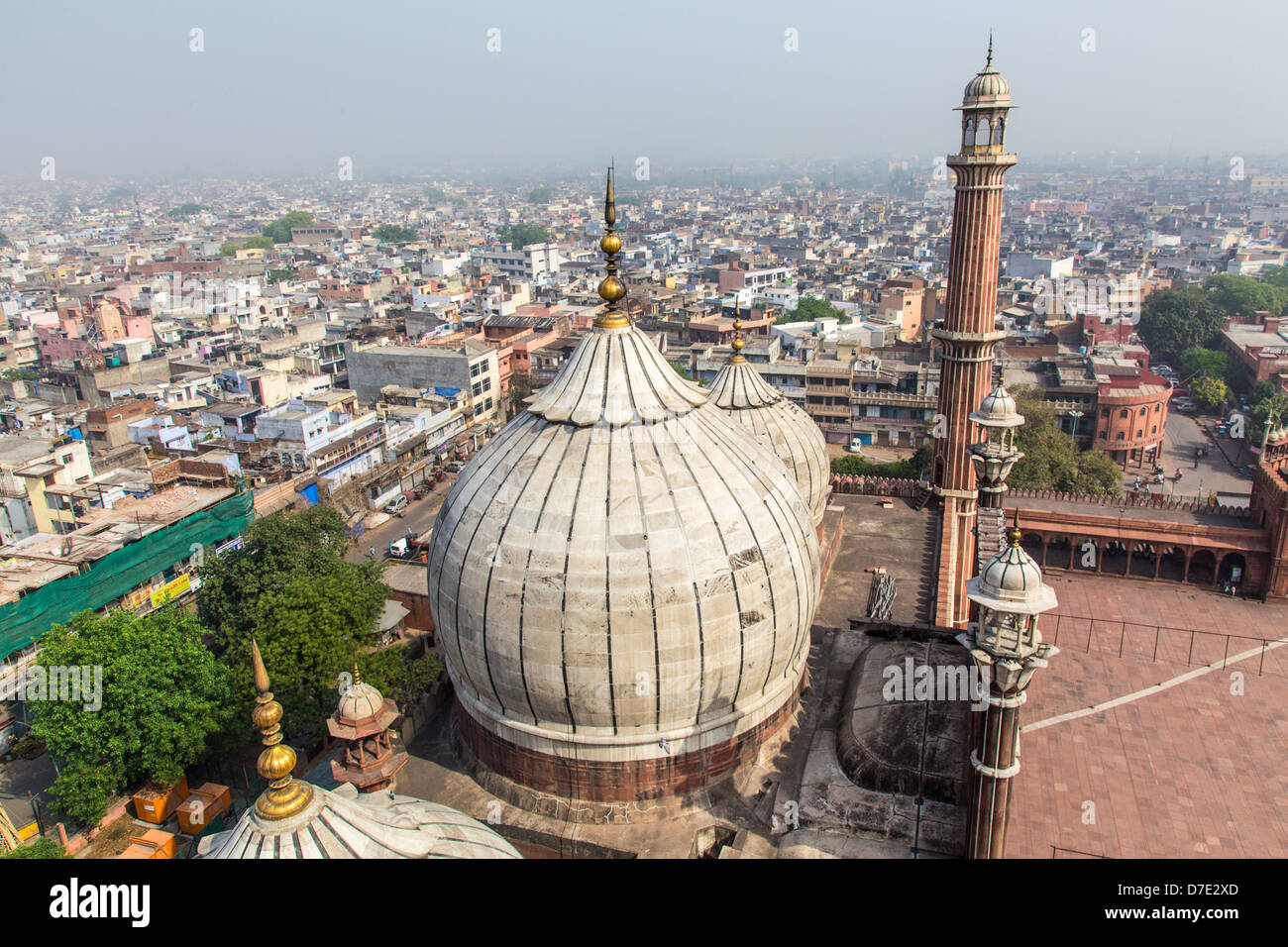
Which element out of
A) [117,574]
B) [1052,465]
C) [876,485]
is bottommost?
[117,574]

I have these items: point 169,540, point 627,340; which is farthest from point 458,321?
point 627,340

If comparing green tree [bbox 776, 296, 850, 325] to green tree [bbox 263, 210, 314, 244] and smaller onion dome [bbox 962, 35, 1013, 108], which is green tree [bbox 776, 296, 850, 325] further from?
green tree [bbox 263, 210, 314, 244]

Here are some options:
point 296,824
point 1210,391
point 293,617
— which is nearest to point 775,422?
point 293,617

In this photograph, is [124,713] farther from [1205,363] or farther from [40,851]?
[1205,363]

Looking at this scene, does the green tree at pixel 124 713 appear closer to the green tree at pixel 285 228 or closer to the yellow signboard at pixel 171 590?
the yellow signboard at pixel 171 590

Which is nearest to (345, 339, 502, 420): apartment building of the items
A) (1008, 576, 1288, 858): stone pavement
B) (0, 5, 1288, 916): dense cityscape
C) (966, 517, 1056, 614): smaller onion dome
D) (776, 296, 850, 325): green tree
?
(0, 5, 1288, 916): dense cityscape

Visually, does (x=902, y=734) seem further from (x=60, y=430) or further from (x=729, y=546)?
(x=60, y=430)
